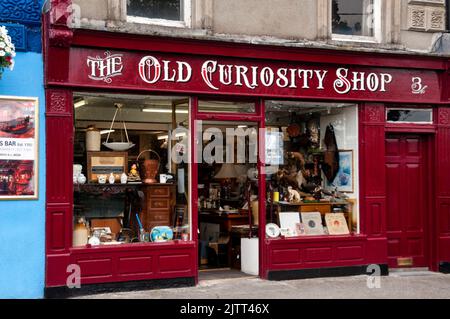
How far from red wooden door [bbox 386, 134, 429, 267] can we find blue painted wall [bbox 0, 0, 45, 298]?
19.9ft

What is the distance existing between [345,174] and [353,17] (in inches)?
109

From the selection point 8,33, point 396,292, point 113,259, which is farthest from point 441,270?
point 8,33

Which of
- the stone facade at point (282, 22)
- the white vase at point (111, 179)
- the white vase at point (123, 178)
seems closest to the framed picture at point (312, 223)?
the stone facade at point (282, 22)

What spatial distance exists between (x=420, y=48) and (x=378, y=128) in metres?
1.65

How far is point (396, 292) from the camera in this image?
33.4 feet

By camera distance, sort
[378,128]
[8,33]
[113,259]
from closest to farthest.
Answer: [8,33]
[113,259]
[378,128]

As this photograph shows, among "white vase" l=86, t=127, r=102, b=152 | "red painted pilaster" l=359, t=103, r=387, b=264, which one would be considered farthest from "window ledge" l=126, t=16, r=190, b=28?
"red painted pilaster" l=359, t=103, r=387, b=264

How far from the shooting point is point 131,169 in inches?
414

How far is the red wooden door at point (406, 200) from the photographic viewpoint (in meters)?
12.0

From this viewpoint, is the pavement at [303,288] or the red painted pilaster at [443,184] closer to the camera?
the pavement at [303,288]

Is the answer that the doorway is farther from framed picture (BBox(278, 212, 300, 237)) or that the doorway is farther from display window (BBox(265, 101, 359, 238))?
framed picture (BBox(278, 212, 300, 237))

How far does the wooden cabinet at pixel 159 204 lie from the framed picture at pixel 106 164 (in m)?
0.53

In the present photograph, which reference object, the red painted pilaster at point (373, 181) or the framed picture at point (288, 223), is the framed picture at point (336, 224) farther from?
the framed picture at point (288, 223)
